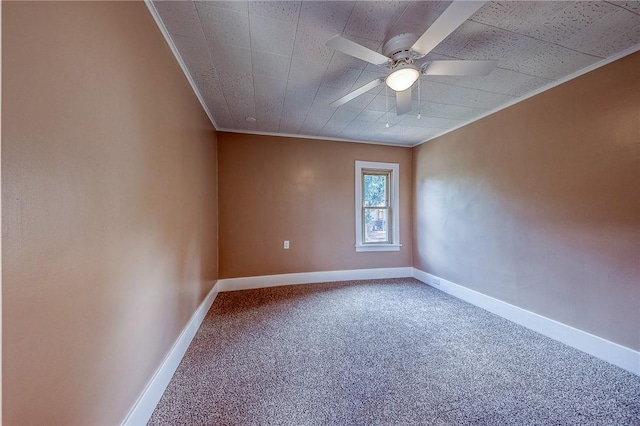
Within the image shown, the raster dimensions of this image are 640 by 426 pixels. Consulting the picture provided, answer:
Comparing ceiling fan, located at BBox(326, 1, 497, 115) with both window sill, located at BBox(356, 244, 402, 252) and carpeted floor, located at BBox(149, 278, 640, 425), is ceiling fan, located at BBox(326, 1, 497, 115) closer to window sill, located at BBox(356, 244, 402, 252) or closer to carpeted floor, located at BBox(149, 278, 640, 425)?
carpeted floor, located at BBox(149, 278, 640, 425)

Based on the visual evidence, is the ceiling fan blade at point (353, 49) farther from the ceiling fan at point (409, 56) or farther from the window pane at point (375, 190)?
the window pane at point (375, 190)

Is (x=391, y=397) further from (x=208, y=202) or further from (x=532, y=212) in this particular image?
(x=208, y=202)

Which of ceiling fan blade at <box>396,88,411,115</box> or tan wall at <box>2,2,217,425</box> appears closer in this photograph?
tan wall at <box>2,2,217,425</box>

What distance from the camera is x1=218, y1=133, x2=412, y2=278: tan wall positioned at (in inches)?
138

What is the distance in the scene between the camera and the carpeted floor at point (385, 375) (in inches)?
54.5

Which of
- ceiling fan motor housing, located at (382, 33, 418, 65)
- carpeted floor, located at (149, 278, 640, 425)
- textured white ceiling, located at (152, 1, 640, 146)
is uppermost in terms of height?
textured white ceiling, located at (152, 1, 640, 146)

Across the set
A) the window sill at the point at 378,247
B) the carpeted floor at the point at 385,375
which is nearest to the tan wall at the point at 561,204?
Answer: the carpeted floor at the point at 385,375

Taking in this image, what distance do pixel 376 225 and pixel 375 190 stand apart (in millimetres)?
631

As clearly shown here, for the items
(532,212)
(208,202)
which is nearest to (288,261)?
(208,202)

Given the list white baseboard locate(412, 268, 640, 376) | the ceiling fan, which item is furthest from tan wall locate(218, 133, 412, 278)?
the ceiling fan

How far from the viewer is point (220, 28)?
1.54m

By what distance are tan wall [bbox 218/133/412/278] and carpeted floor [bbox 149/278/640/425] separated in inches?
43.2

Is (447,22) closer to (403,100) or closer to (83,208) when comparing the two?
(403,100)

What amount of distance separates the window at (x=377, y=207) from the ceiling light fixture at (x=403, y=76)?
2337 millimetres
